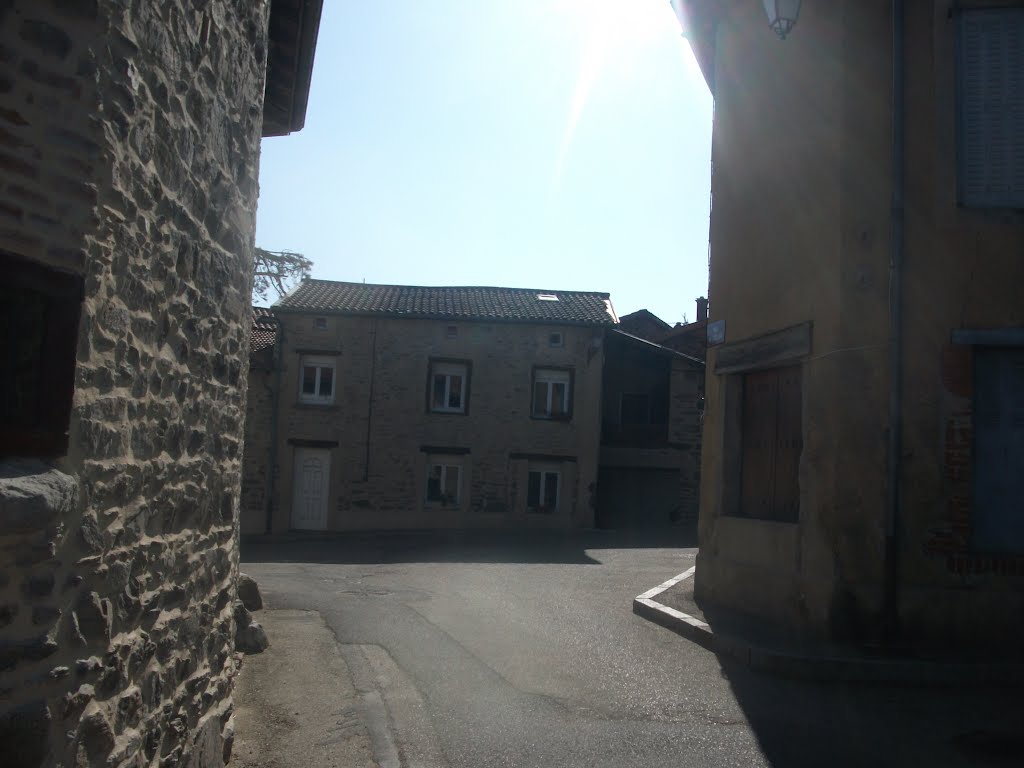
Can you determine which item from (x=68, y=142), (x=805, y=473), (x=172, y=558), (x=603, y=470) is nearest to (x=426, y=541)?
(x=603, y=470)

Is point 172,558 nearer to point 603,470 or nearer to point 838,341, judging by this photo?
point 838,341

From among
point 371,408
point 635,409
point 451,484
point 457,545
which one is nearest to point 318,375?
point 371,408

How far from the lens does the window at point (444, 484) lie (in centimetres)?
2581

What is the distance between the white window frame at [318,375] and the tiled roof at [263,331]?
1.14 m

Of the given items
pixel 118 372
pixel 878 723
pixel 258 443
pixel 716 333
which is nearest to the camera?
pixel 118 372

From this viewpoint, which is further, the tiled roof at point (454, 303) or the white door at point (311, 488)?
the tiled roof at point (454, 303)

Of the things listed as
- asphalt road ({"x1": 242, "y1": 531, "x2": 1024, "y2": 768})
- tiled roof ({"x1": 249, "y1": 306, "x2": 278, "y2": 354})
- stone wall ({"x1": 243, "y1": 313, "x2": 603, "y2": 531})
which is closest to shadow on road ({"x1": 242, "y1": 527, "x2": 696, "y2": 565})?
stone wall ({"x1": 243, "y1": 313, "x2": 603, "y2": 531})

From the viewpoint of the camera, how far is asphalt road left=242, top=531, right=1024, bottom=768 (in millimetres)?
5387

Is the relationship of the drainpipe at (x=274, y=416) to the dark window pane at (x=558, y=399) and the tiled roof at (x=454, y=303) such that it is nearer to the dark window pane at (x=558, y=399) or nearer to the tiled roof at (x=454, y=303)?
the tiled roof at (x=454, y=303)

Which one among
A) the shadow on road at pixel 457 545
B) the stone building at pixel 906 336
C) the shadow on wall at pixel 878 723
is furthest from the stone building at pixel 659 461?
the shadow on wall at pixel 878 723

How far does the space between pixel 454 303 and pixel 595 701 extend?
21.9 m

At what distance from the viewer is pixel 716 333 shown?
34.9ft

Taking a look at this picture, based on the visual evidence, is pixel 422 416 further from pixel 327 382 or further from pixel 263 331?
pixel 263 331

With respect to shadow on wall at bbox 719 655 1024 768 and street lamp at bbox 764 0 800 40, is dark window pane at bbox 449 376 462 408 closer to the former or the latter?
street lamp at bbox 764 0 800 40
